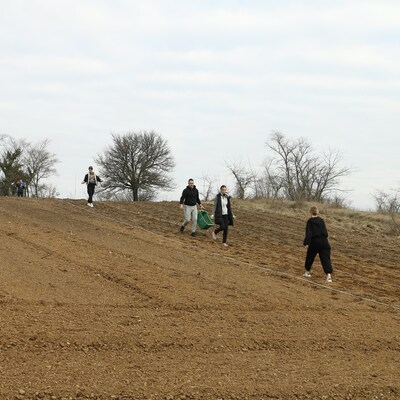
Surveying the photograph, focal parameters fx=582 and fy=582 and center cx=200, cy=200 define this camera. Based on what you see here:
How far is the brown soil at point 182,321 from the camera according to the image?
628 centimetres

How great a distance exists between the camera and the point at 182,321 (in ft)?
27.0

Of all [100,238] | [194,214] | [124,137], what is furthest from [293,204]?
[124,137]

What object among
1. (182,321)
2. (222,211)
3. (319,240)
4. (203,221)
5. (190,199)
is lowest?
(182,321)

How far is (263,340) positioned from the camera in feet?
25.9

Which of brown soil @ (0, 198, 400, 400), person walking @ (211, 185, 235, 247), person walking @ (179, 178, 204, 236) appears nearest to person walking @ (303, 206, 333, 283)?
brown soil @ (0, 198, 400, 400)

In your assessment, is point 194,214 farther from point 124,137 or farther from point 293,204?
point 124,137

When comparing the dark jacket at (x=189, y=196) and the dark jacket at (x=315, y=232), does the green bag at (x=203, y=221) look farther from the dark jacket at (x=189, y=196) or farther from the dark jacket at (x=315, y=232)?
the dark jacket at (x=315, y=232)

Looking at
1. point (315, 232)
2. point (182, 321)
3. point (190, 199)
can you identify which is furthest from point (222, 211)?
point (182, 321)

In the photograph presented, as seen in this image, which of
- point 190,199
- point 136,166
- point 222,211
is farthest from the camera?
point 136,166

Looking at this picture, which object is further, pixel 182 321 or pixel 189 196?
pixel 189 196

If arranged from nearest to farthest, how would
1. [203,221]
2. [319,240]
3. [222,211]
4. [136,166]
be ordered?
[319,240] → [222,211] → [203,221] → [136,166]

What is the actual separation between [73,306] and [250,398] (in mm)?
3184

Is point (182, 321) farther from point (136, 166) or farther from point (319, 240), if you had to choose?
point (136, 166)

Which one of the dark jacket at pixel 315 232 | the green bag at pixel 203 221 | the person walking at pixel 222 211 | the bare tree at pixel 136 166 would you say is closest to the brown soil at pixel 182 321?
the person walking at pixel 222 211
